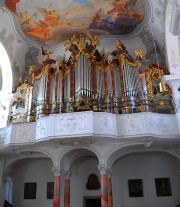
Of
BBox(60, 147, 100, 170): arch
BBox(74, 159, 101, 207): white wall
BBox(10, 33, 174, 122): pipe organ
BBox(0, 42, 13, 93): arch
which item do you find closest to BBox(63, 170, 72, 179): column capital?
BBox(60, 147, 100, 170): arch

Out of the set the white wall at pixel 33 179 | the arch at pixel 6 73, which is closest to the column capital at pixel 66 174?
the white wall at pixel 33 179

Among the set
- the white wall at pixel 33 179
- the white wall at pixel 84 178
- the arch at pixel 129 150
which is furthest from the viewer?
the white wall at pixel 33 179

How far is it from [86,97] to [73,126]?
2037 mm

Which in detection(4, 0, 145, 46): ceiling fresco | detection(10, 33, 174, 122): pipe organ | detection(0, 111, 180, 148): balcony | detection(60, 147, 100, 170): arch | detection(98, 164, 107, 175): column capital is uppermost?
detection(4, 0, 145, 46): ceiling fresco

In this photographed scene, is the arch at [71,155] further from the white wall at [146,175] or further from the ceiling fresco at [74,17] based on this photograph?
the ceiling fresco at [74,17]

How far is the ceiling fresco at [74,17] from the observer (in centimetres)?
1290

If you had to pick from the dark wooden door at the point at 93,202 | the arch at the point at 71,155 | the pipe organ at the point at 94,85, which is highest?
the pipe organ at the point at 94,85

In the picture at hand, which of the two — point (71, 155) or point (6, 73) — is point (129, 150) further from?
point (6, 73)

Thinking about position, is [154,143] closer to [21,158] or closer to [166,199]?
[166,199]

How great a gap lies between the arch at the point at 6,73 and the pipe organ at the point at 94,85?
4.96ft

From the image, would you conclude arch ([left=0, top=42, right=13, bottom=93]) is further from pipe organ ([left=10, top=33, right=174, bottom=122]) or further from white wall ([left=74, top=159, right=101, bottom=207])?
white wall ([left=74, top=159, right=101, bottom=207])

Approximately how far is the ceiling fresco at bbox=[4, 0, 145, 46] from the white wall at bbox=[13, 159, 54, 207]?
800cm

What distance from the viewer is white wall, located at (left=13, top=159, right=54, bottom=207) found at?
14406 mm

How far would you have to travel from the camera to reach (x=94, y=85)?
12781 millimetres
